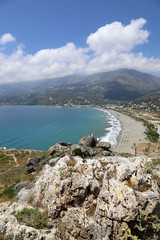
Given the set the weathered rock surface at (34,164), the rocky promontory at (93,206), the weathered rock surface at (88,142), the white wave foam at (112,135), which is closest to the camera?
the rocky promontory at (93,206)

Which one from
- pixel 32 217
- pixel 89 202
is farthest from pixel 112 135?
pixel 32 217

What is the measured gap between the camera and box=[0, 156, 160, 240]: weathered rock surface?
716 cm

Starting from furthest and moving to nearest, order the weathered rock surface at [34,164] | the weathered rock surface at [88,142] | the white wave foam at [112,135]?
the white wave foam at [112,135] < the weathered rock surface at [88,142] < the weathered rock surface at [34,164]

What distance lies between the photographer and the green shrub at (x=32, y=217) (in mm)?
8047

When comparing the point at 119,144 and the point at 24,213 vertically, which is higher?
the point at 24,213

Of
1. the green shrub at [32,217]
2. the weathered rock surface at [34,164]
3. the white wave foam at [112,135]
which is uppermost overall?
the green shrub at [32,217]

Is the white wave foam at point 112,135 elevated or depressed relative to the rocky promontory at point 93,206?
depressed

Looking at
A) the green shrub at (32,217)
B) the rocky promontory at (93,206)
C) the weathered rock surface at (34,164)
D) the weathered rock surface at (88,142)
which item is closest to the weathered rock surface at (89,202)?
the rocky promontory at (93,206)

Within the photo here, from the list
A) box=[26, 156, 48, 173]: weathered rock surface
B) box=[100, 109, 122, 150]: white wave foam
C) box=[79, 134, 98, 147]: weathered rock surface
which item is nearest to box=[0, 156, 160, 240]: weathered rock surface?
box=[26, 156, 48, 173]: weathered rock surface

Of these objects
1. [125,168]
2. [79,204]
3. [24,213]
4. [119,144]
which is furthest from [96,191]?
[119,144]

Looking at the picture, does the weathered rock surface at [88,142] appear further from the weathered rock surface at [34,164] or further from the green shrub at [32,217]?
the green shrub at [32,217]

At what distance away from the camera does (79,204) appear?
8953mm

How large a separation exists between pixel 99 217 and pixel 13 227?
5612mm

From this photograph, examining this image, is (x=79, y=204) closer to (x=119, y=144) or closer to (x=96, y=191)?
(x=96, y=191)
